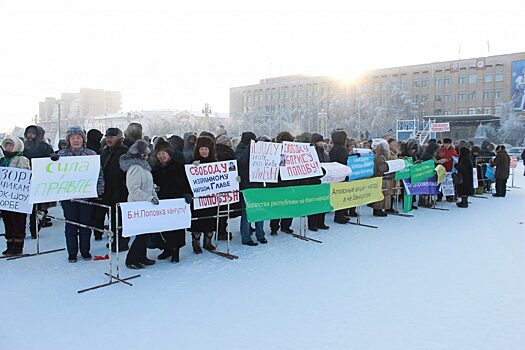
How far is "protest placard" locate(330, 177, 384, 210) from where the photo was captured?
8812 millimetres

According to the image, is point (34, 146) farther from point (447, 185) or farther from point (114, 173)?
point (447, 185)

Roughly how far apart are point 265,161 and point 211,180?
4.26ft

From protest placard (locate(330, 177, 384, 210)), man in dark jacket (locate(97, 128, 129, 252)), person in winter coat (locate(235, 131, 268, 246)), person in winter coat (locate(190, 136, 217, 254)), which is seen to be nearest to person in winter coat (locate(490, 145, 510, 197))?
protest placard (locate(330, 177, 384, 210))

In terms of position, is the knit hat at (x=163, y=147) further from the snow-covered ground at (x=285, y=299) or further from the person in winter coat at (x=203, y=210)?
the snow-covered ground at (x=285, y=299)

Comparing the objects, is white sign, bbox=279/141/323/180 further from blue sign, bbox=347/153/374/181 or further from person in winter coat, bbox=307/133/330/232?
blue sign, bbox=347/153/374/181

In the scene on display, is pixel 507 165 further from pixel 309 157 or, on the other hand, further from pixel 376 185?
pixel 309 157

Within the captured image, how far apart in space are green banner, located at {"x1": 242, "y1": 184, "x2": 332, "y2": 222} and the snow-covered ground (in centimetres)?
60

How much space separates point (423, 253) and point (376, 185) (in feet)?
9.65

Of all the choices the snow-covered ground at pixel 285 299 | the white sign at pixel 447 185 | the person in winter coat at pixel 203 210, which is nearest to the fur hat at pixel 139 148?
the person in winter coat at pixel 203 210

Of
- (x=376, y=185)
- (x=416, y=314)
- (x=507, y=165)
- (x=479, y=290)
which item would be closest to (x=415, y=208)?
(x=376, y=185)

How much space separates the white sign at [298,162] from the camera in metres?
8.24

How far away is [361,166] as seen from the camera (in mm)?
10078

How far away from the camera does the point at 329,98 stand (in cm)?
9219

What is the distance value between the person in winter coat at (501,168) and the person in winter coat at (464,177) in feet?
8.24
